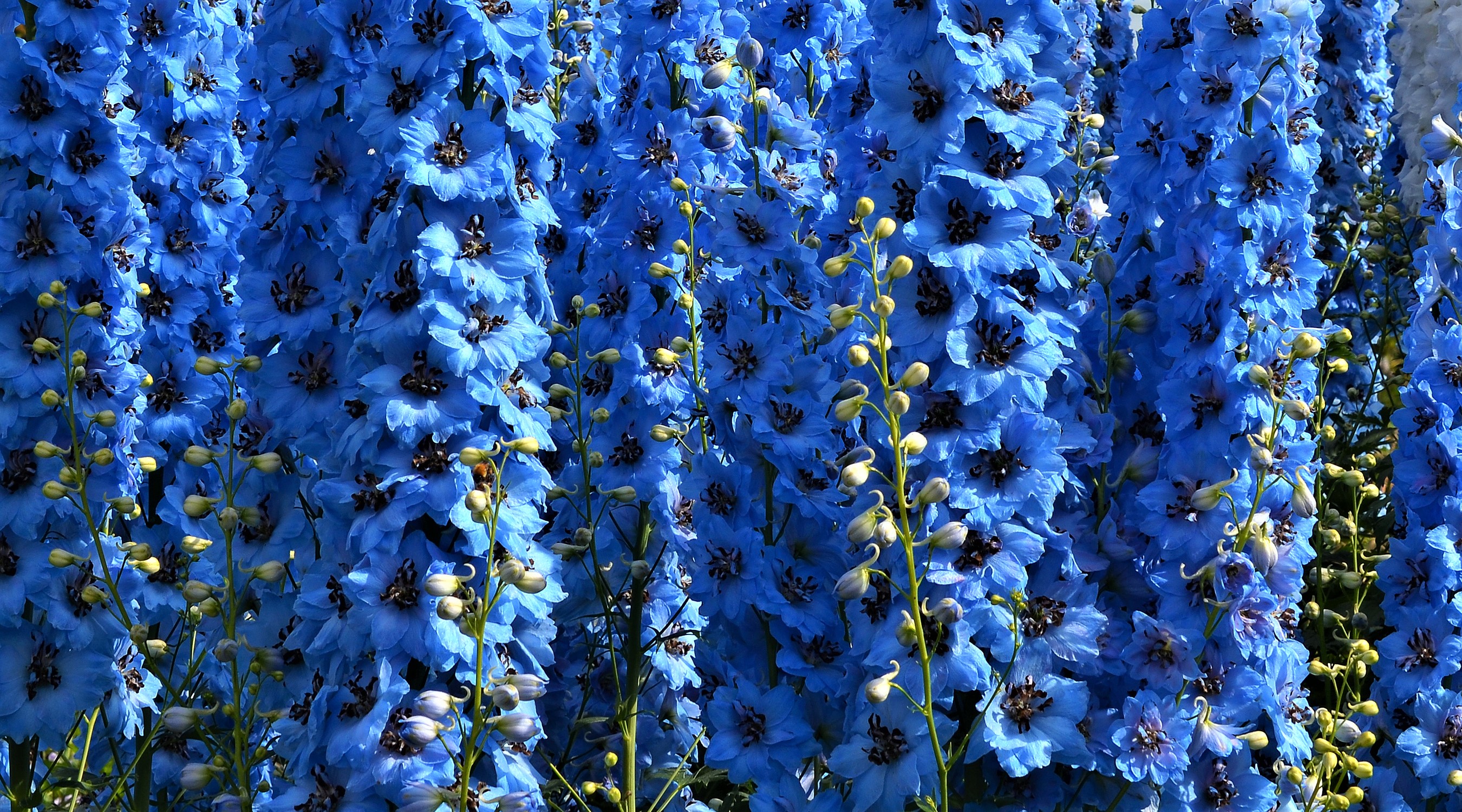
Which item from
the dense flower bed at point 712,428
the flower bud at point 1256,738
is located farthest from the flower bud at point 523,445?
the flower bud at point 1256,738

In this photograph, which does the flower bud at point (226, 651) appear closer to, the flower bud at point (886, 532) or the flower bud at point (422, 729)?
the flower bud at point (422, 729)

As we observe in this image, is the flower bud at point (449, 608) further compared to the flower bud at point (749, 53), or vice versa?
the flower bud at point (749, 53)

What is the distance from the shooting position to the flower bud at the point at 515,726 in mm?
2758

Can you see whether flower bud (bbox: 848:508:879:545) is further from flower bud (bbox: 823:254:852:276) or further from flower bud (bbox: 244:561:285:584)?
flower bud (bbox: 244:561:285:584)

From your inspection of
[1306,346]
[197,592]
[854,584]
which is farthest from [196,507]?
[1306,346]

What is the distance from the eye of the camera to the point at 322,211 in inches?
119

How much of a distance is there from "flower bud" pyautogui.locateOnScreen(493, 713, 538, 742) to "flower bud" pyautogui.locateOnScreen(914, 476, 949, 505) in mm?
911

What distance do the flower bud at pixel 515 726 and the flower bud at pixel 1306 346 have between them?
182 cm

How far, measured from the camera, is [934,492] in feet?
8.53

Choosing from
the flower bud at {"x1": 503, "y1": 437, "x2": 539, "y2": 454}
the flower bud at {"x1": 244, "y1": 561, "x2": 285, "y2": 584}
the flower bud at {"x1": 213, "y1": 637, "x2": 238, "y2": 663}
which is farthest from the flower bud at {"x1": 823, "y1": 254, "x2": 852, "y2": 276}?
the flower bud at {"x1": 213, "y1": 637, "x2": 238, "y2": 663}

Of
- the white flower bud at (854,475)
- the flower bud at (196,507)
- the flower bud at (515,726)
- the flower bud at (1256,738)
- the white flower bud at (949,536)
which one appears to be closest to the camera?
the white flower bud at (854,475)

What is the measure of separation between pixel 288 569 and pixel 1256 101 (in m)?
2.61

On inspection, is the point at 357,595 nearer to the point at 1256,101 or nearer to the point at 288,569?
the point at 288,569

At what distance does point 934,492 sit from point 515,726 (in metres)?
0.97
